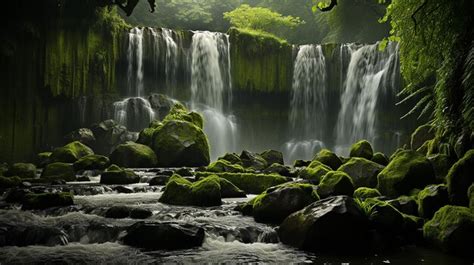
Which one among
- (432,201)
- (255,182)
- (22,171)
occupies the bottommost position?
(22,171)

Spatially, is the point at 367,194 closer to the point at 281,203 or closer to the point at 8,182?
the point at 281,203

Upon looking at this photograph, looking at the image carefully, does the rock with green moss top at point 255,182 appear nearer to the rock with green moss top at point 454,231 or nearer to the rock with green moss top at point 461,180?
the rock with green moss top at point 461,180

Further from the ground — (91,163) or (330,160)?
(330,160)

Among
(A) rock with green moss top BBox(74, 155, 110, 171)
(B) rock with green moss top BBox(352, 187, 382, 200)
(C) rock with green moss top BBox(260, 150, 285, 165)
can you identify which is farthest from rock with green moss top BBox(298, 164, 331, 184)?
(A) rock with green moss top BBox(74, 155, 110, 171)

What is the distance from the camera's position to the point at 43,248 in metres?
6.36

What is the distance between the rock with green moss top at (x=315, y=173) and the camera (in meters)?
13.8

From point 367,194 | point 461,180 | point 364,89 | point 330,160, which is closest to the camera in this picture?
point 461,180

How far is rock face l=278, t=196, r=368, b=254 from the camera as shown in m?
6.23

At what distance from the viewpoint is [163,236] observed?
6.42 meters

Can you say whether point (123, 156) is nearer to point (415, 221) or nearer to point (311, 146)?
point (415, 221)

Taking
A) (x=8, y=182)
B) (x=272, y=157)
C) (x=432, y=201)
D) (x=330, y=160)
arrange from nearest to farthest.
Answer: (x=432, y=201) < (x=8, y=182) < (x=330, y=160) < (x=272, y=157)

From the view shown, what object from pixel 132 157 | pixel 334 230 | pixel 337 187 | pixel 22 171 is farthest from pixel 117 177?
pixel 334 230

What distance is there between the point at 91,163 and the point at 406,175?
12.0 m

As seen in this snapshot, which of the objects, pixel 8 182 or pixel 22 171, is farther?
pixel 22 171
